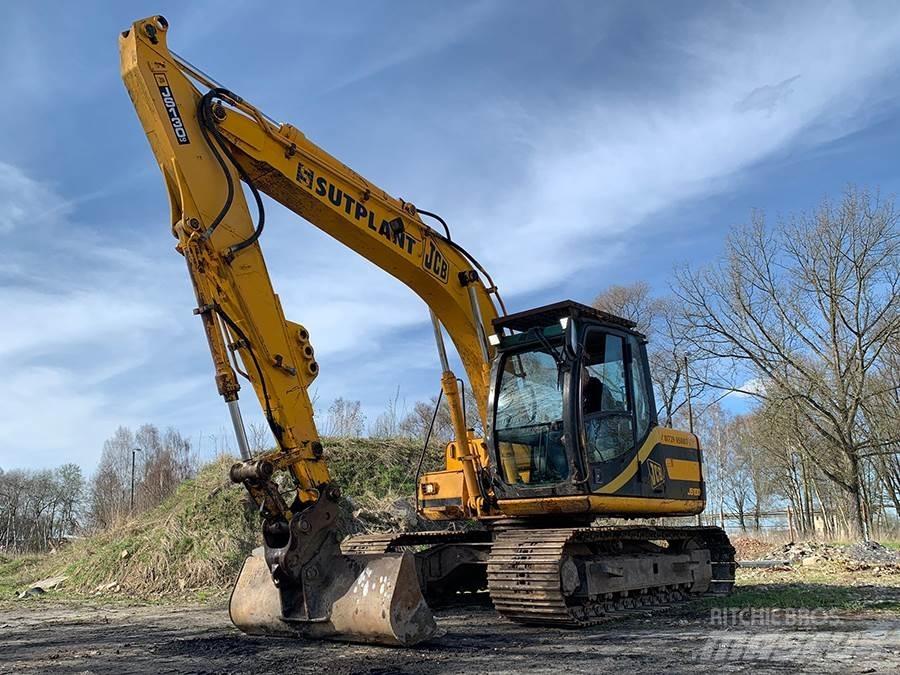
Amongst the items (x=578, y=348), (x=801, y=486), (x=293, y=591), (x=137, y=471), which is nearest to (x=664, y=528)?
(x=578, y=348)

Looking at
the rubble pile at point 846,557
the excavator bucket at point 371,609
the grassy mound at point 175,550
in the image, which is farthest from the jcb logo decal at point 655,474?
the grassy mound at point 175,550

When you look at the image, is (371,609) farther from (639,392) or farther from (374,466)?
(374,466)

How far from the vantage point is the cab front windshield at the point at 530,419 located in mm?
7340

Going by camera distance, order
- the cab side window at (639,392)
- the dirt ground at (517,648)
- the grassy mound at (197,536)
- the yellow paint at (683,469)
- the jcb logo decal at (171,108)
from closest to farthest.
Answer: the dirt ground at (517,648) → the jcb logo decal at (171,108) → the cab side window at (639,392) → the yellow paint at (683,469) → the grassy mound at (197,536)

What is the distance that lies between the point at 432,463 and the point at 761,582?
7.14 m

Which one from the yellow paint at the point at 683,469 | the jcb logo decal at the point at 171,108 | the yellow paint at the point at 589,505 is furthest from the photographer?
the yellow paint at the point at 683,469

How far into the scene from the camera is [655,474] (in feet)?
26.5

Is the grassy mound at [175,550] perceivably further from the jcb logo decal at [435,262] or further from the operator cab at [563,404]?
the jcb logo decal at [435,262]

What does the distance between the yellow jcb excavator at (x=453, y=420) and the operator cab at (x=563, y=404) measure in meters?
0.02

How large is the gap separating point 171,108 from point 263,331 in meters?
1.92

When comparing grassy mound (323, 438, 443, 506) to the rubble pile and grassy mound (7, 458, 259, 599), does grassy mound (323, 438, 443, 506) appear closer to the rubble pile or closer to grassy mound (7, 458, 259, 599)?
grassy mound (7, 458, 259, 599)

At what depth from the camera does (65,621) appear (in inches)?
352

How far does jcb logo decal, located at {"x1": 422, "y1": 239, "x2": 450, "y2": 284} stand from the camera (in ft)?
26.4

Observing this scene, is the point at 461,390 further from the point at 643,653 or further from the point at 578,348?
the point at 643,653
